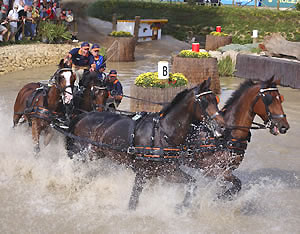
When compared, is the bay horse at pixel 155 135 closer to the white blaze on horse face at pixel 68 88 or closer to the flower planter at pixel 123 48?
the white blaze on horse face at pixel 68 88

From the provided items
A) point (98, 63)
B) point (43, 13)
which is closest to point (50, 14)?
point (43, 13)

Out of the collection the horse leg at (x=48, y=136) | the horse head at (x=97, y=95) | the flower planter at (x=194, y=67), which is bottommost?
the horse leg at (x=48, y=136)

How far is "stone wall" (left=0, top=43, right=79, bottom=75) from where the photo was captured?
1867 centimetres

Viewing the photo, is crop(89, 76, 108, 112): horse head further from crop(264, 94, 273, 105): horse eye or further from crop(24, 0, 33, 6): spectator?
crop(24, 0, 33, 6): spectator

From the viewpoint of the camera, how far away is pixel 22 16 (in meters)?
20.5

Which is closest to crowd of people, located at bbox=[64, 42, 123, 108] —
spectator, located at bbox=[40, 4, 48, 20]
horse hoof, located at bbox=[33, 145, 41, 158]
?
horse hoof, located at bbox=[33, 145, 41, 158]

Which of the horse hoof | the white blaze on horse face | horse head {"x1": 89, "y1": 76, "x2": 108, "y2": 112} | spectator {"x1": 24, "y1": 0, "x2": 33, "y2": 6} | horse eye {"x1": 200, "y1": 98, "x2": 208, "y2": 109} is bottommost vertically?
the horse hoof

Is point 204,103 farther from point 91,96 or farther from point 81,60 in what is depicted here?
point 81,60

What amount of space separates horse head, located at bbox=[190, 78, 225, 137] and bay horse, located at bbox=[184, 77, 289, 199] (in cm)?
43

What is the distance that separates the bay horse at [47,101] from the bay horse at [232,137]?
2.37 metres

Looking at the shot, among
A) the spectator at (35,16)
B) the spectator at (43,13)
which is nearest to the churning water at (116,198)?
the spectator at (35,16)

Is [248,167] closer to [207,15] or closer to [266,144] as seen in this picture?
[266,144]

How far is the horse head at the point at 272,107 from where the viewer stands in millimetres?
5777

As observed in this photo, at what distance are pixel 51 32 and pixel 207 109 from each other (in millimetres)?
17967
